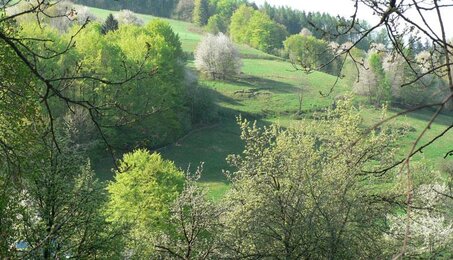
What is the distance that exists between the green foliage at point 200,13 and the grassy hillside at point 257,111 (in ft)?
63.6

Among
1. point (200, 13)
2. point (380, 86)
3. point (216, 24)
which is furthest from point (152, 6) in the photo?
point (380, 86)

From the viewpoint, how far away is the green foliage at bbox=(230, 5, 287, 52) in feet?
→ 298

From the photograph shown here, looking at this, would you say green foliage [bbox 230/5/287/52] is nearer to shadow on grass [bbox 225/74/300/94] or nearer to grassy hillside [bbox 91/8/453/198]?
grassy hillside [bbox 91/8/453/198]

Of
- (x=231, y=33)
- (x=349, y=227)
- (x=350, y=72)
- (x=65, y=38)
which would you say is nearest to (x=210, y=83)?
(x=350, y=72)

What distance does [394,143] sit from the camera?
18219 millimetres

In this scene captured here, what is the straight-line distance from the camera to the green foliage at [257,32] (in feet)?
298

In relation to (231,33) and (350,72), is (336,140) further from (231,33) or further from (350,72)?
(231,33)

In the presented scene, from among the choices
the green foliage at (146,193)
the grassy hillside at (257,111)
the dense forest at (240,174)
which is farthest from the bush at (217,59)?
the green foliage at (146,193)

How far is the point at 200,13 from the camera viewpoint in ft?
337

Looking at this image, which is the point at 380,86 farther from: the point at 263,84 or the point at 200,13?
the point at 200,13

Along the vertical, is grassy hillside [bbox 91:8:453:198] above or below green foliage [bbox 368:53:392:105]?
below

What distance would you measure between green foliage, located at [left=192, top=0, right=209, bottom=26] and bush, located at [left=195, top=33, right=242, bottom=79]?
35.4 metres

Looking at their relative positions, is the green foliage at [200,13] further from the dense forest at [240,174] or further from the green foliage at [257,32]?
the dense forest at [240,174]

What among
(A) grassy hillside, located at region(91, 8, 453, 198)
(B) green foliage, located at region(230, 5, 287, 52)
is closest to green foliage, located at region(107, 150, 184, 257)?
(A) grassy hillside, located at region(91, 8, 453, 198)
